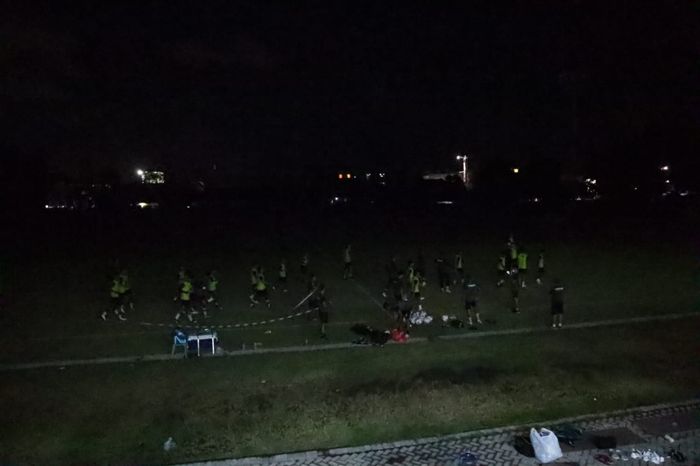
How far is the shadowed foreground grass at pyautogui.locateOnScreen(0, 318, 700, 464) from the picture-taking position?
11602 mm

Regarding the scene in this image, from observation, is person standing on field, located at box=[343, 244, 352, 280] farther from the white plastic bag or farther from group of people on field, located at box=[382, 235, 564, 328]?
the white plastic bag

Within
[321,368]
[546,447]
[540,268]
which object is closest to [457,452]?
[546,447]

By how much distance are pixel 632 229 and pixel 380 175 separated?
107 meters

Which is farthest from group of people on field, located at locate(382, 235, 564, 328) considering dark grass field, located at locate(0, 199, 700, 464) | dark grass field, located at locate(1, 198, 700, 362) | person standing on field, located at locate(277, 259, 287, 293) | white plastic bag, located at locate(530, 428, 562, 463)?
white plastic bag, located at locate(530, 428, 562, 463)

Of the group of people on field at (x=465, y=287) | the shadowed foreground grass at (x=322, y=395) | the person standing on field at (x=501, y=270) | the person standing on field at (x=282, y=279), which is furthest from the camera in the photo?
the person standing on field at (x=282, y=279)

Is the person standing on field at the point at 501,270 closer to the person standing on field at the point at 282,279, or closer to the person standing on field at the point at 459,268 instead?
the person standing on field at the point at 459,268

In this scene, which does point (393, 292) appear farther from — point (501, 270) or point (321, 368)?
point (321, 368)

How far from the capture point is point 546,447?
396 inches

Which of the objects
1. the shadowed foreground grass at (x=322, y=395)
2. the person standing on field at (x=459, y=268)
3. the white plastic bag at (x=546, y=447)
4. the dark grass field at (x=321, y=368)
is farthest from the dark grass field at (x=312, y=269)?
the white plastic bag at (x=546, y=447)

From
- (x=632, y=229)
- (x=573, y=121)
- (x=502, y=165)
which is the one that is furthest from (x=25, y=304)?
(x=502, y=165)

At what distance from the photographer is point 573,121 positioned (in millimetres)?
61219

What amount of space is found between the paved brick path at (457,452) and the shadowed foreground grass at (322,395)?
1.72 feet

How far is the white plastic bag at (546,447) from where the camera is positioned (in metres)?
10.0

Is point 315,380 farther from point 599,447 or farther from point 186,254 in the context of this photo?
point 186,254
